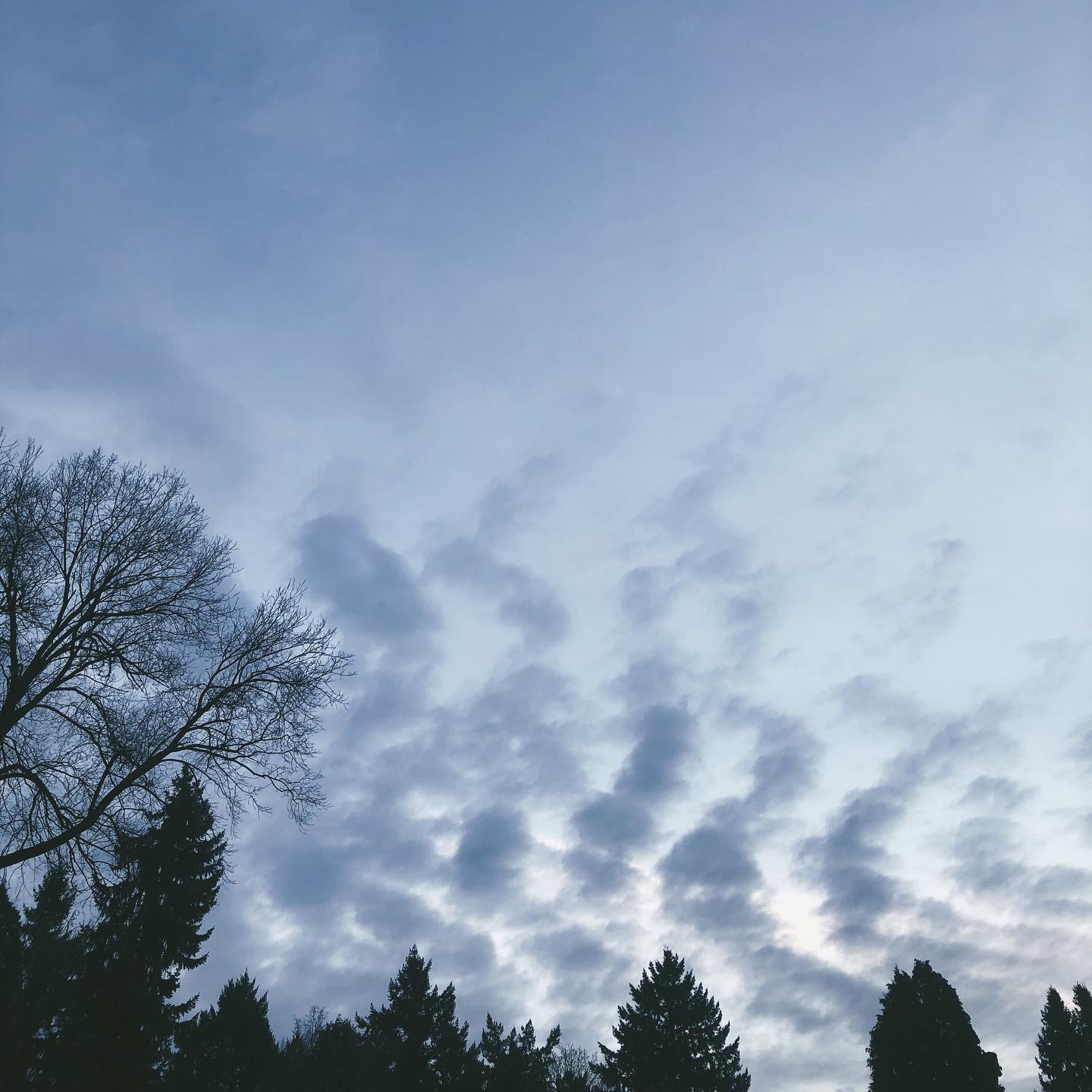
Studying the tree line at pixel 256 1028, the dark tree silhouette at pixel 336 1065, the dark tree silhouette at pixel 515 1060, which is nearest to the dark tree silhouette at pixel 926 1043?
the tree line at pixel 256 1028

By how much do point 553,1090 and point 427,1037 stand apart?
9.52 m

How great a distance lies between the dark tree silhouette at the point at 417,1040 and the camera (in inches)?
1590

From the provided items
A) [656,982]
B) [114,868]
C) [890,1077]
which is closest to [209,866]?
[114,868]

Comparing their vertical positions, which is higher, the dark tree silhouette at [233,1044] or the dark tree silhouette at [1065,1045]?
the dark tree silhouette at [1065,1045]

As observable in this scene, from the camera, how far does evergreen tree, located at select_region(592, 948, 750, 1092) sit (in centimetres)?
4722

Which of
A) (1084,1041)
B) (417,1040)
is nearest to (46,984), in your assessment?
(417,1040)

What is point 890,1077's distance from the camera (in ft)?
177

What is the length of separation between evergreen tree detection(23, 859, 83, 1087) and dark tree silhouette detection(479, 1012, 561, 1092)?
23647 mm

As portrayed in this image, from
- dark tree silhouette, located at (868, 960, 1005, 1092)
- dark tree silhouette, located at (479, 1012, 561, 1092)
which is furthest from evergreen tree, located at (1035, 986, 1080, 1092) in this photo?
dark tree silhouette, located at (479, 1012, 561, 1092)

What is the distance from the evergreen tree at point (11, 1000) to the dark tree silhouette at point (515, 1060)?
2471cm

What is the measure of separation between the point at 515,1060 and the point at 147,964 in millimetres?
23007

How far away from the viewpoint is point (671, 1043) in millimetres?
48406

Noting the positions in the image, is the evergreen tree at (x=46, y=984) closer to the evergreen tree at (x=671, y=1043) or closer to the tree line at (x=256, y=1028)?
the tree line at (x=256, y=1028)

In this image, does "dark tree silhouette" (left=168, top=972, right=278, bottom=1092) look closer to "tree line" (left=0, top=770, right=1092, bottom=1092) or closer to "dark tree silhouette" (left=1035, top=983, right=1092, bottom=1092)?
"tree line" (left=0, top=770, right=1092, bottom=1092)
